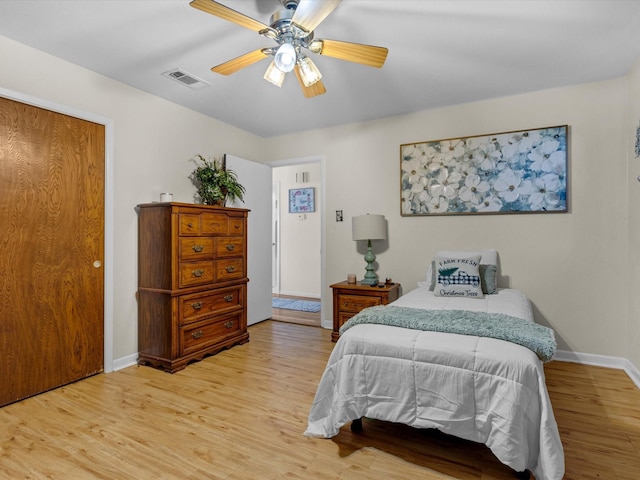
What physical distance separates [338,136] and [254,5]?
233 centimetres

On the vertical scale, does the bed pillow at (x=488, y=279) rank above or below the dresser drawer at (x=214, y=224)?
below

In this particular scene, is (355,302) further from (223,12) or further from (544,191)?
(223,12)

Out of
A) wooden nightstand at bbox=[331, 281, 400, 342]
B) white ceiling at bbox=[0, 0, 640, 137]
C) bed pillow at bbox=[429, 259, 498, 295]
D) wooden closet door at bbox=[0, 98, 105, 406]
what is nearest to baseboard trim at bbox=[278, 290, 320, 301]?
wooden nightstand at bbox=[331, 281, 400, 342]

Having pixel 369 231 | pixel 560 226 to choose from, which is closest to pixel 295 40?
pixel 369 231

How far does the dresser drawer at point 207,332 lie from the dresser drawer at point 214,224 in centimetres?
85

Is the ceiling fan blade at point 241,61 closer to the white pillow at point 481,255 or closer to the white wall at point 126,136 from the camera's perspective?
the white wall at point 126,136

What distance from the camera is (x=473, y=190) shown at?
11.6ft

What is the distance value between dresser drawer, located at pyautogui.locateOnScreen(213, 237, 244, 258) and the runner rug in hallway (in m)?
1.88

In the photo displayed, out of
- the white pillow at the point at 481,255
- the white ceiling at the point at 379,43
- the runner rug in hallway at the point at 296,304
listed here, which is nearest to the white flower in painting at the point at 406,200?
the white pillow at the point at 481,255

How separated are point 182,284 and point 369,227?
1.94 meters

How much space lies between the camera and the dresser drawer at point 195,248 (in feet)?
10.1

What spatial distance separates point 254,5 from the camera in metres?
2.05

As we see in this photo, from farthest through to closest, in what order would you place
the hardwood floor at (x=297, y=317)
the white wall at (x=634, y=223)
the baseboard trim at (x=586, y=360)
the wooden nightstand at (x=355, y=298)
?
1. the hardwood floor at (x=297, y=317)
2. the wooden nightstand at (x=355, y=298)
3. the baseboard trim at (x=586, y=360)
4. the white wall at (x=634, y=223)

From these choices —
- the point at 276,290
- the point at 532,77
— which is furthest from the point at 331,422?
the point at 276,290
